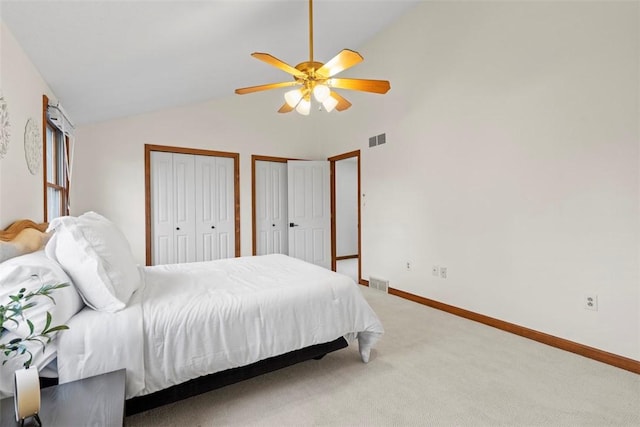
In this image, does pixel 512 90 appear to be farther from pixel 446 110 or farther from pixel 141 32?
pixel 141 32

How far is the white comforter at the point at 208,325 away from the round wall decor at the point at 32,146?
116 centimetres

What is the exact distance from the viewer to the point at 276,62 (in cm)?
223

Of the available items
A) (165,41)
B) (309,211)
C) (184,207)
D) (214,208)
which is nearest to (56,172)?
(184,207)

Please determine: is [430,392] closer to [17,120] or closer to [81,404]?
[81,404]

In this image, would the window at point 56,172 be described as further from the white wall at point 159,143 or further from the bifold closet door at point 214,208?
the bifold closet door at point 214,208

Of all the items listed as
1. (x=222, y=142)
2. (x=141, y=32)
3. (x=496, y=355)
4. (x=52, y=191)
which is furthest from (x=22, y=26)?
(x=496, y=355)

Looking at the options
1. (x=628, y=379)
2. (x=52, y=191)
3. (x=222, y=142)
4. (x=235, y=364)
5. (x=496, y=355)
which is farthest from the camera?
(x=222, y=142)

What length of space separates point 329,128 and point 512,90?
298 cm

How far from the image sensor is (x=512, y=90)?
110 inches

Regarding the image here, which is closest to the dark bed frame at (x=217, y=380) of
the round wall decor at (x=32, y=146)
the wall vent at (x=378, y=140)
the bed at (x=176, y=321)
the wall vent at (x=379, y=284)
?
the bed at (x=176, y=321)

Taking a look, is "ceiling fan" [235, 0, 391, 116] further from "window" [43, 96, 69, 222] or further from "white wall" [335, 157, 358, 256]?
"white wall" [335, 157, 358, 256]

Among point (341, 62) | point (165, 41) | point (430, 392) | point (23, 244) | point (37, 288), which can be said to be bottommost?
point (430, 392)

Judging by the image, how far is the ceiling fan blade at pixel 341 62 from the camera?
6.79 ft

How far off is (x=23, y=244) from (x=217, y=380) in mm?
1314
